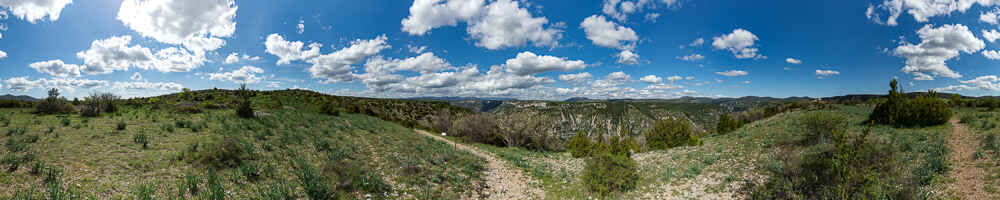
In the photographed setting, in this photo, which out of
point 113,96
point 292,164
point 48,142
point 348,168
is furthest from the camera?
point 113,96

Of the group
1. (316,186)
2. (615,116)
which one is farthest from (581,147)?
(615,116)

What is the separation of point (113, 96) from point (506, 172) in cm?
2461

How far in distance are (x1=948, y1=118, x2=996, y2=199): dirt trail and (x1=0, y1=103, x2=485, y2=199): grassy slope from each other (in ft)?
44.0

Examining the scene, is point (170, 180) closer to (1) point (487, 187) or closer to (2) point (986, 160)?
(1) point (487, 187)

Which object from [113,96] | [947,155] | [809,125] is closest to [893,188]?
[947,155]

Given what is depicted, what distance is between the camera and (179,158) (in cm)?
875

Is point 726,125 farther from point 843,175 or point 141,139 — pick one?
point 141,139

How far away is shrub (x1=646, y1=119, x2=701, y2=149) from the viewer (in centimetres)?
2712

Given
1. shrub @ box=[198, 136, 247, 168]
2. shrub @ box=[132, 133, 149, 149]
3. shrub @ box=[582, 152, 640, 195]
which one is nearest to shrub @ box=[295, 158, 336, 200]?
shrub @ box=[198, 136, 247, 168]

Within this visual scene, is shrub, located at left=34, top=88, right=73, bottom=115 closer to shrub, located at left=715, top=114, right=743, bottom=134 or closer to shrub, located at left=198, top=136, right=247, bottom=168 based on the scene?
shrub, located at left=198, top=136, right=247, bottom=168

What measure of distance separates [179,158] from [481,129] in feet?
83.6

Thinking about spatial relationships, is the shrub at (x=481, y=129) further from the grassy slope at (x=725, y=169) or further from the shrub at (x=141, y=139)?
the shrub at (x=141, y=139)

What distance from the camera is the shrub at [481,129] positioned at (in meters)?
33.1

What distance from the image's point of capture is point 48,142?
350 inches
